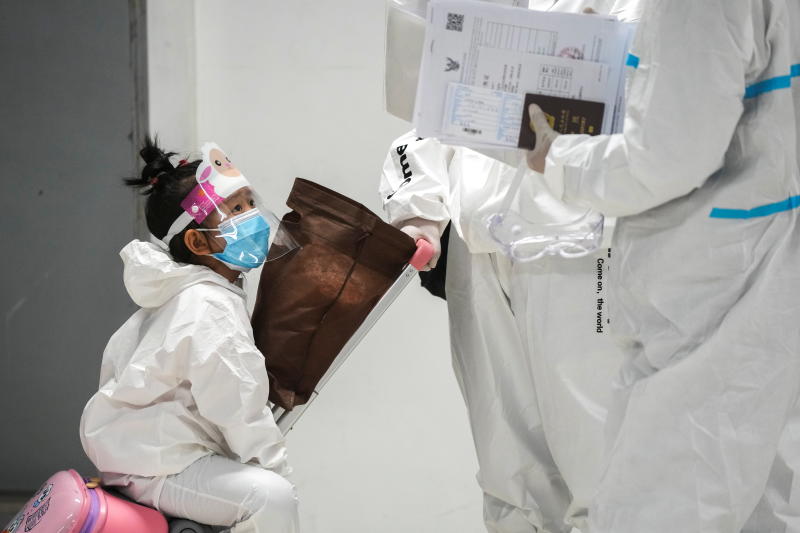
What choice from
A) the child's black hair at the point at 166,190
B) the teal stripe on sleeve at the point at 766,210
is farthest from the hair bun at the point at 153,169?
the teal stripe on sleeve at the point at 766,210

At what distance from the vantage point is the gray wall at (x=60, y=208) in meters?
3.00

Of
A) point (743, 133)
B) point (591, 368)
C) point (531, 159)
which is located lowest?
point (591, 368)

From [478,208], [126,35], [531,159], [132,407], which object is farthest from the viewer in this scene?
[126,35]

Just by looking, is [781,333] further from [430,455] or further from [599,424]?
[430,455]

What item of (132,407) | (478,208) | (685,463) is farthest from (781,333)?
(132,407)

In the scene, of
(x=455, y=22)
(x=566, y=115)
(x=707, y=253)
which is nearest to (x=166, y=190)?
(x=455, y=22)

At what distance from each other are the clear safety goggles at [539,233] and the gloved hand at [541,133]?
183mm

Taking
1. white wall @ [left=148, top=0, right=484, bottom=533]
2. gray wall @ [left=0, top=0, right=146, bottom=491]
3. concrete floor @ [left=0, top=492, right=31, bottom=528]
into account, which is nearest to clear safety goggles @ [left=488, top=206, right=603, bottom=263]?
white wall @ [left=148, top=0, right=484, bottom=533]

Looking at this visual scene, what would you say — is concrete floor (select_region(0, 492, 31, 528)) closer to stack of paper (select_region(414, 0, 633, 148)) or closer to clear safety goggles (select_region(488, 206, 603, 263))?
clear safety goggles (select_region(488, 206, 603, 263))

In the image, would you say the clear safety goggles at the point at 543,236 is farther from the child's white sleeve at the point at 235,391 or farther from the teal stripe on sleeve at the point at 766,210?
the child's white sleeve at the point at 235,391

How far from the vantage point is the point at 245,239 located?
2.00 m

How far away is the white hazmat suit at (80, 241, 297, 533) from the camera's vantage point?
1.84 meters

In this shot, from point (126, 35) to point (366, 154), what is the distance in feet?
3.00

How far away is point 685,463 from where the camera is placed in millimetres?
1409
